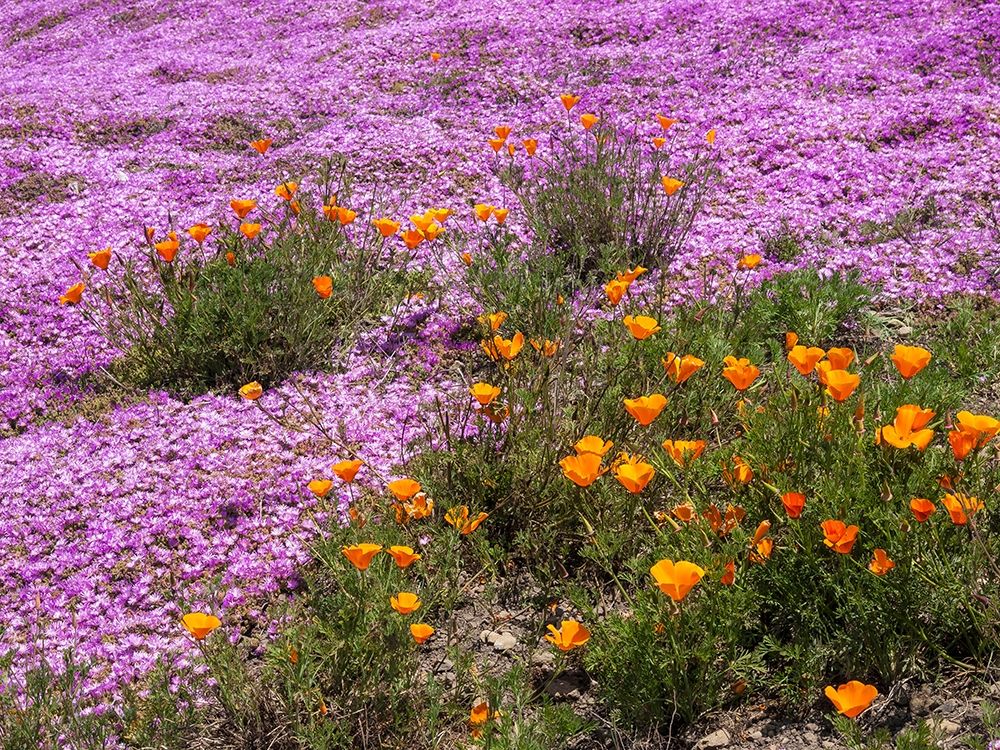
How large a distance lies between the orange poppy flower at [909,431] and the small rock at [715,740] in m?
1.20

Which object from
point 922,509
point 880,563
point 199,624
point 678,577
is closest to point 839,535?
point 880,563

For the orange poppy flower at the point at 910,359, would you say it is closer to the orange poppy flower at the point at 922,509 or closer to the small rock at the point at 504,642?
the orange poppy flower at the point at 922,509

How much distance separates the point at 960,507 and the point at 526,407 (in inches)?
78.6

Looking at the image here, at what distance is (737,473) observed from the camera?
3078mm

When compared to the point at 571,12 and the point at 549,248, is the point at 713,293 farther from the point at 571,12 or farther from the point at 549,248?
the point at 571,12

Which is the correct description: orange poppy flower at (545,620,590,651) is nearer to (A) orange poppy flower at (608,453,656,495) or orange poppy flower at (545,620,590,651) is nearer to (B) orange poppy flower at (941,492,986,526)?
(A) orange poppy flower at (608,453,656,495)

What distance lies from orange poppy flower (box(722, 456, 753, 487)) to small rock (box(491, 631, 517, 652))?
116 centimetres

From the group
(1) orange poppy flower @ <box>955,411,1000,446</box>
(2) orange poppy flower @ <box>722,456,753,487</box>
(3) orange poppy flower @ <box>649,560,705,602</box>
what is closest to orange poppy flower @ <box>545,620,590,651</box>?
(3) orange poppy flower @ <box>649,560,705,602</box>

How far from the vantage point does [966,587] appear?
268 cm

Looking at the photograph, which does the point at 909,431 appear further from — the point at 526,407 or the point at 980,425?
the point at 526,407

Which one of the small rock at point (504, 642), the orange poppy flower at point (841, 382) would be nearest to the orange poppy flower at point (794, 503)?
the orange poppy flower at point (841, 382)

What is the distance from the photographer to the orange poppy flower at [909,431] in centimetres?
265

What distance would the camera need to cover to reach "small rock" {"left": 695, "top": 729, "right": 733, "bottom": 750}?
112 inches

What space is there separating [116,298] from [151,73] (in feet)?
22.0
